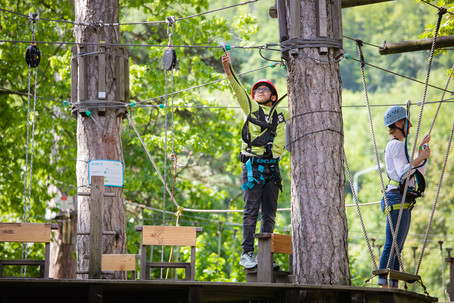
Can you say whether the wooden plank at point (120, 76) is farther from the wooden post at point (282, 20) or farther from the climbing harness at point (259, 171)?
the wooden post at point (282, 20)

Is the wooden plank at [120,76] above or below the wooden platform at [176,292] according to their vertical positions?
above

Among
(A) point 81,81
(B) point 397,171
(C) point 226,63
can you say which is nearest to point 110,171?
(A) point 81,81

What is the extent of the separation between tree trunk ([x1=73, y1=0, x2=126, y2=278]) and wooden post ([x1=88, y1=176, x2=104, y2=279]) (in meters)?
2.58

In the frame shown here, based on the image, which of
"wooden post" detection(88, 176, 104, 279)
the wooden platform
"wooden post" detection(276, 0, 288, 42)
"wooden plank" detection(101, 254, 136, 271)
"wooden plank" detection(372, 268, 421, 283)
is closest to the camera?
the wooden platform

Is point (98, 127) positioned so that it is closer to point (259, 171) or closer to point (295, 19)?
point (259, 171)

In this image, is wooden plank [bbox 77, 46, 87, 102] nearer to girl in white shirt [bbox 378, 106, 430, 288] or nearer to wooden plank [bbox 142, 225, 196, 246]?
wooden plank [bbox 142, 225, 196, 246]

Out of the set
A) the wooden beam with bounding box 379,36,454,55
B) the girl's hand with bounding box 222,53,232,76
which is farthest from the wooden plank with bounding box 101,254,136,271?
the wooden beam with bounding box 379,36,454,55

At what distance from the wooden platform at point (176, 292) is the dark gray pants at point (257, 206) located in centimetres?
56

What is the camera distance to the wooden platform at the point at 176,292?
5449 millimetres

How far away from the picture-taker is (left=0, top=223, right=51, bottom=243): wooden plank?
19.6 feet

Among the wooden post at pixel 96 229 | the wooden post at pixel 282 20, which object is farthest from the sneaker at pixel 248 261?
the wooden post at pixel 282 20

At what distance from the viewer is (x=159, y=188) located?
605 inches

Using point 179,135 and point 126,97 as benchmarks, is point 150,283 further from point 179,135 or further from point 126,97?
point 179,135

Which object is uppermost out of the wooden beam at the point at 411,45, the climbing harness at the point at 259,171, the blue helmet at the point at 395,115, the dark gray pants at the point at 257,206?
the wooden beam at the point at 411,45
